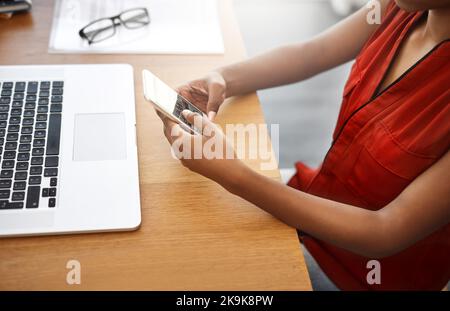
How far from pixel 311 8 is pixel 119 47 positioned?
60.7 inches

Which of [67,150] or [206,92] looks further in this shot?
[206,92]

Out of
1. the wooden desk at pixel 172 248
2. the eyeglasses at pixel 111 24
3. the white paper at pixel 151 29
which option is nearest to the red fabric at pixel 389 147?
the wooden desk at pixel 172 248

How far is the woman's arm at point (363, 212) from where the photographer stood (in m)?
0.68

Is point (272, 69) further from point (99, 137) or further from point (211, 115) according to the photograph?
point (99, 137)

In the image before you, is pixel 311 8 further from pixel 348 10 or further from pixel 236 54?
pixel 236 54

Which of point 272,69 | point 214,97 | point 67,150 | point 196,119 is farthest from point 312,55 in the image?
point 67,150

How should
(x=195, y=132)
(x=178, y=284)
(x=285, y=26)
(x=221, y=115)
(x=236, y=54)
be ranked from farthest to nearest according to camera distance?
1. (x=285, y=26)
2. (x=236, y=54)
3. (x=221, y=115)
4. (x=195, y=132)
5. (x=178, y=284)

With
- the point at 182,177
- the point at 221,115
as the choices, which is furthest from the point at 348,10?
the point at 182,177

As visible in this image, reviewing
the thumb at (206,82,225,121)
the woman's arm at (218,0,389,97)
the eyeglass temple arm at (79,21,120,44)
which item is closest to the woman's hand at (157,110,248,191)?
the thumb at (206,82,225,121)

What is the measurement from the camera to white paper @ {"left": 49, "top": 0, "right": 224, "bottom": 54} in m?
0.91

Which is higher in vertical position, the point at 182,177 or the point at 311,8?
the point at 182,177

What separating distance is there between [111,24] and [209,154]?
16.3 inches

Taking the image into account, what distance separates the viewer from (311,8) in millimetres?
2254

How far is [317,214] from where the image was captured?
0.70m
